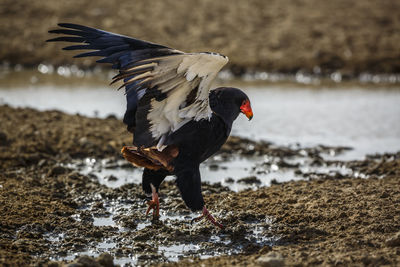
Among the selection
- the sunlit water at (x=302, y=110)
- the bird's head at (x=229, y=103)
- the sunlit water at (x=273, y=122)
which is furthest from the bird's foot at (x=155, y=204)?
the sunlit water at (x=302, y=110)

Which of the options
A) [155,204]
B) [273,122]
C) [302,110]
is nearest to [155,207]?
[155,204]

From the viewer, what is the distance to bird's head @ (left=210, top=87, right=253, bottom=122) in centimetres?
550

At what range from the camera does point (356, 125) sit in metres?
10.2

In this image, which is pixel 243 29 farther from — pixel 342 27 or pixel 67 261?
pixel 67 261

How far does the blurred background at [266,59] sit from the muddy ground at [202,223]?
231cm

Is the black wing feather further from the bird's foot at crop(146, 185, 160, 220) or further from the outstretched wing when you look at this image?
the bird's foot at crop(146, 185, 160, 220)

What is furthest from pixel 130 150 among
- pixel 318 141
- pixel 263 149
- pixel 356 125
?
pixel 356 125

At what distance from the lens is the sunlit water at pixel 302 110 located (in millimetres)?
9422

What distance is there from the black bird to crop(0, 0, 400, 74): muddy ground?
9.03 metres

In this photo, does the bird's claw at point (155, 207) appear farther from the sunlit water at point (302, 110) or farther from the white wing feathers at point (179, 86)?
the sunlit water at point (302, 110)

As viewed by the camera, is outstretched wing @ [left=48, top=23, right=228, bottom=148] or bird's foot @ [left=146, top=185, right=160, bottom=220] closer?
outstretched wing @ [left=48, top=23, right=228, bottom=148]

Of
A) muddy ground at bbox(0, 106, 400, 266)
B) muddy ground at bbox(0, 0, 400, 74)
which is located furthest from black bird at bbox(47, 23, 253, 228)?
muddy ground at bbox(0, 0, 400, 74)

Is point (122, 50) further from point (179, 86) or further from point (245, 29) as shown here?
point (245, 29)

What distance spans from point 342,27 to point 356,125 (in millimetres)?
7095
